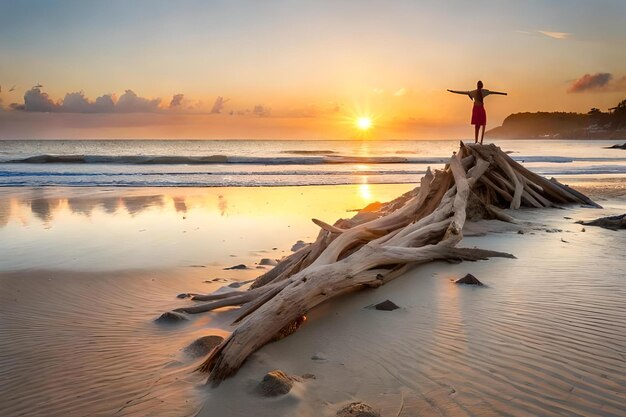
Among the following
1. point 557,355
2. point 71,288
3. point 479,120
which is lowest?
point 71,288

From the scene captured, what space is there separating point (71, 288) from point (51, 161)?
32.9 meters

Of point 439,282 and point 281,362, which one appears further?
point 439,282

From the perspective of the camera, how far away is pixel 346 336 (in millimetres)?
3641

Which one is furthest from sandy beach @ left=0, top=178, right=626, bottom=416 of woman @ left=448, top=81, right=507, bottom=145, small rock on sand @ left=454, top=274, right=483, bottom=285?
woman @ left=448, top=81, right=507, bottom=145

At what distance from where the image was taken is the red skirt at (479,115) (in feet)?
34.2

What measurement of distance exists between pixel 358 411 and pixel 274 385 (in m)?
0.55

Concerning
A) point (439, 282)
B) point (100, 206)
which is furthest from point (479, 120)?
point (100, 206)

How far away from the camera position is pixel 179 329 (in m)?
4.16

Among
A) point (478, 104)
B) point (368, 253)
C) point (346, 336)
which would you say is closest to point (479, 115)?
point (478, 104)

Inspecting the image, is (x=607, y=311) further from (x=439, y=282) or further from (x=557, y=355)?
(x=439, y=282)

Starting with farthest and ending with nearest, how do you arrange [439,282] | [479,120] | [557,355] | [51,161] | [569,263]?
1. [51,161]
2. [479,120]
3. [569,263]
4. [439,282]
5. [557,355]

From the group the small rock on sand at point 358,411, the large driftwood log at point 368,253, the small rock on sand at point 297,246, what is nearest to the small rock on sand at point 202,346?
the large driftwood log at point 368,253

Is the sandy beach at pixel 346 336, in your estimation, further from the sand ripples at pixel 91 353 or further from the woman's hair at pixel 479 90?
the woman's hair at pixel 479 90

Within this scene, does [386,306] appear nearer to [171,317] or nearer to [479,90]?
[171,317]
